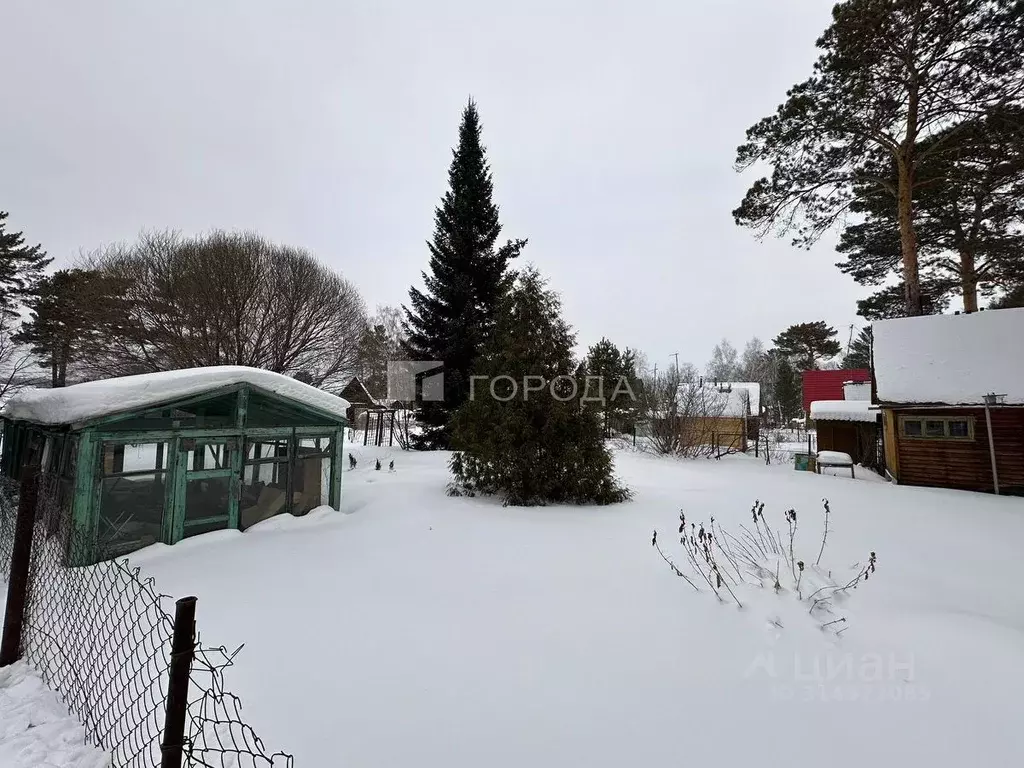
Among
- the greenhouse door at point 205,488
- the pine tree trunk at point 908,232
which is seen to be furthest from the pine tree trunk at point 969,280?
the greenhouse door at point 205,488

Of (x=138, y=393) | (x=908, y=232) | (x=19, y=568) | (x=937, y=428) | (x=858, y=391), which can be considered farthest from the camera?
(x=858, y=391)

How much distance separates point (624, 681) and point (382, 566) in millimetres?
3055

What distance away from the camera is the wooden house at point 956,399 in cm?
1015

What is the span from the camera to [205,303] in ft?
47.2

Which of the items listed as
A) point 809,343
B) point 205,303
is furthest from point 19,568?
point 809,343

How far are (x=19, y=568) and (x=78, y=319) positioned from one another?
674 inches


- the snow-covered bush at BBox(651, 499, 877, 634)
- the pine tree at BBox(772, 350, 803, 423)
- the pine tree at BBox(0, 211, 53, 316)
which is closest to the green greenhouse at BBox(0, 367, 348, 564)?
the snow-covered bush at BBox(651, 499, 877, 634)

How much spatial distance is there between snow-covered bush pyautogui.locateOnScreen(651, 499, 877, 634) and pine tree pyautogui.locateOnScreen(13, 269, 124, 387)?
1792cm

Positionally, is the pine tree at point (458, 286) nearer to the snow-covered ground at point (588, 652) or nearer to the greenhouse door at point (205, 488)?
the greenhouse door at point (205, 488)

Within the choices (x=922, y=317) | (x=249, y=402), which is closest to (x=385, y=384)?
(x=249, y=402)

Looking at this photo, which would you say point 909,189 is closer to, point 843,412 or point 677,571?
point 843,412

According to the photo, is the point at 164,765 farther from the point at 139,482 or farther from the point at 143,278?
the point at 143,278

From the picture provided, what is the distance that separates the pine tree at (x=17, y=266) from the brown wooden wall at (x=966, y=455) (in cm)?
3711

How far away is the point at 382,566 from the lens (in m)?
4.91
